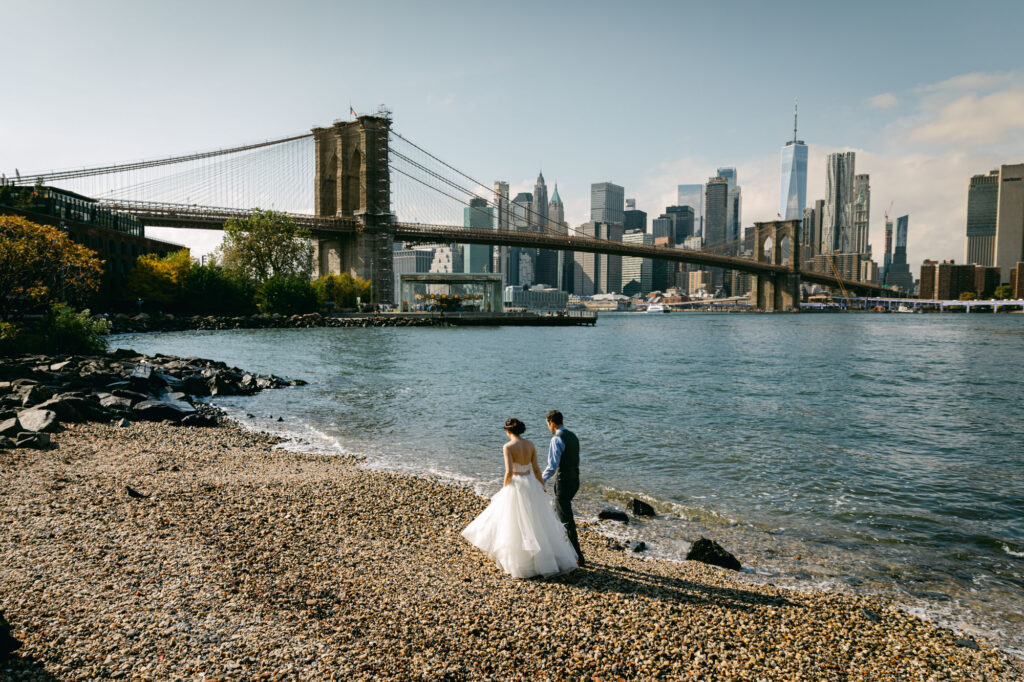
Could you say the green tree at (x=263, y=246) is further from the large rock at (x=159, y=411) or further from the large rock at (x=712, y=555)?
the large rock at (x=712, y=555)

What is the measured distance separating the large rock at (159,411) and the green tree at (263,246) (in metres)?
62.9

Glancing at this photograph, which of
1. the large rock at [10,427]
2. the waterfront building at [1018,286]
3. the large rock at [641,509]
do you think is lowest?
the large rock at [641,509]

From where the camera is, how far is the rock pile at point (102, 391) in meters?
12.8

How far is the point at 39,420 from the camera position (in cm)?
1268

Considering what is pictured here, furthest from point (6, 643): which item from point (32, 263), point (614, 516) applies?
point (32, 263)

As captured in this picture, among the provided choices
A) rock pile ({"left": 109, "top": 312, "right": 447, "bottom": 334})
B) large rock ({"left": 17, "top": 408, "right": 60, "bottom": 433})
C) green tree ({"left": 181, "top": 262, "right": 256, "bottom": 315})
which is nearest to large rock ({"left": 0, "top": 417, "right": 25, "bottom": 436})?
large rock ({"left": 17, "top": 408, "right": 60, "bottom": 433})

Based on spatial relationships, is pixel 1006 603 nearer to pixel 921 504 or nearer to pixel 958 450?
pixel 921 504

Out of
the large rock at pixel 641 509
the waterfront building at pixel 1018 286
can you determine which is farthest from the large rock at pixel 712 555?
the waterfront building at pixel 1018 286

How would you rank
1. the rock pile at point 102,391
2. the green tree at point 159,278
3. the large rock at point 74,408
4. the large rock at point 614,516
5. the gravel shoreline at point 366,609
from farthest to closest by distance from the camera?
the green tree at point 159,278 < the large rock at point 74,408 < the rock pile at point 102,391 < the large rock at point 614,516 < the gravel shoreline at point 366,609

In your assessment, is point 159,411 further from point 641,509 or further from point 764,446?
point 764,446

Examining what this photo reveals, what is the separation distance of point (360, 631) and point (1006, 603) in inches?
299

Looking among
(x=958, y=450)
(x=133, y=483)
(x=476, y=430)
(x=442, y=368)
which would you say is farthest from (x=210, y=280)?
(x=958, y=450)

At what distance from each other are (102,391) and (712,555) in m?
17.7

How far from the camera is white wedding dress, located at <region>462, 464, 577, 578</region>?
6746 millimetres
